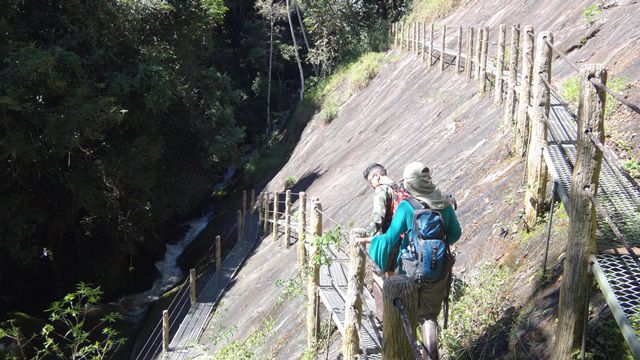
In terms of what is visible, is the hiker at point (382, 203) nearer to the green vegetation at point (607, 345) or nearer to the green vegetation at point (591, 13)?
the green vegetation at point (607, 345)

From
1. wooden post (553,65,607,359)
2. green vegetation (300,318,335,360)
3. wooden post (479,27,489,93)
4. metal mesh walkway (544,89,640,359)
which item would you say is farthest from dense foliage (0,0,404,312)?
wooden post (553,65,607,359)

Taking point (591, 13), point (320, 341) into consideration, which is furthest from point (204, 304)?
point (591, 13)

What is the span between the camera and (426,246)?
12.0ft

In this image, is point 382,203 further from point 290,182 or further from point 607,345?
point 290,182

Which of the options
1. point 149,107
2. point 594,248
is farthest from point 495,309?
point 149,107

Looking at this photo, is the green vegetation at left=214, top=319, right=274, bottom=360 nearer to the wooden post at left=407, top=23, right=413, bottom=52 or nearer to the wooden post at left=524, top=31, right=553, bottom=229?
the wooden post at left=524, top=31, right=553, bottom=229

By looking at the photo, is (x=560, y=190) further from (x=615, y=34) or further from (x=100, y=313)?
(x=100, y=313)

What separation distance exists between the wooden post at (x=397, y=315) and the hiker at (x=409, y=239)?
0.97 m

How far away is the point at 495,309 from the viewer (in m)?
4.67

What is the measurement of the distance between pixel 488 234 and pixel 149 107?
1039cm

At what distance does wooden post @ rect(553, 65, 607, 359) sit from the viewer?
8.95 feet

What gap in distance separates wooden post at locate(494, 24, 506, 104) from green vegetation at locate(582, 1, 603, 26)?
78.0 inches

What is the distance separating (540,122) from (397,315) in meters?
2.92

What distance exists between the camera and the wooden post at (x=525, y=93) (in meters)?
5.71
